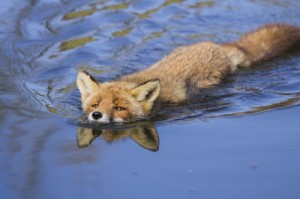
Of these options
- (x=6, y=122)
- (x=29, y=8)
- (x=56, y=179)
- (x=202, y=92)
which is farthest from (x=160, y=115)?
(x=29, y=8)

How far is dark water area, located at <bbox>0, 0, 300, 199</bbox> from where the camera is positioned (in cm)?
607

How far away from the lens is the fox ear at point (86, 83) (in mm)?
8266

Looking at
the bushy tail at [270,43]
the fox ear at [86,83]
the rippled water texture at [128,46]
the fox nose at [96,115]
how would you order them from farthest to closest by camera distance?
the bushy tail at [270,43]
the rippled water texture at [128,46]
the fox ear at [86,83]
the fox nose at [96,115]

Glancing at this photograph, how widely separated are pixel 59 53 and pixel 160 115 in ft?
11.3

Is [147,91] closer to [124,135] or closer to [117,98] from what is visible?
[117,98]

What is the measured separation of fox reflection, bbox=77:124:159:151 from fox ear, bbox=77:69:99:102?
0.68 metres

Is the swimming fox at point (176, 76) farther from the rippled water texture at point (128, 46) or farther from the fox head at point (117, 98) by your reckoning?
the rippled water texture at point (128, 46)

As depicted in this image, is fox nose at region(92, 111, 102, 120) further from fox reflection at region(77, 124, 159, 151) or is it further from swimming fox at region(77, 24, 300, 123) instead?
fox reflection at region(77, 124, 159, 151)

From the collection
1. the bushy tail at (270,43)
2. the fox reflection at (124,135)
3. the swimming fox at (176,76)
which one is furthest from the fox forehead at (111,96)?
the bushy tail at (270,43)

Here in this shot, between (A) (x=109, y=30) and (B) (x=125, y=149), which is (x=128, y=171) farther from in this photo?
(A) (x=109, y=30)

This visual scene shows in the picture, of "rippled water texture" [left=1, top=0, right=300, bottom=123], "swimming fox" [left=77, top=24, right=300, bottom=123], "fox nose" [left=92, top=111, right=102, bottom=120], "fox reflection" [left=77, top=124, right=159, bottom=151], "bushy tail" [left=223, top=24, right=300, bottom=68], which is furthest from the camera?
"bushy tail" [left=223, top=24, right=300, bottom=68]

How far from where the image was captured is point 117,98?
8125mm

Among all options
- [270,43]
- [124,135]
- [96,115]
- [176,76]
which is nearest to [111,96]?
[96,115]

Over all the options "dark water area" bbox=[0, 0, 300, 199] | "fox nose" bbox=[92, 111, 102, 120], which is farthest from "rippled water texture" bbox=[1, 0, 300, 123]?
"fox nose" bbox=[92, 111, 102, 120]
